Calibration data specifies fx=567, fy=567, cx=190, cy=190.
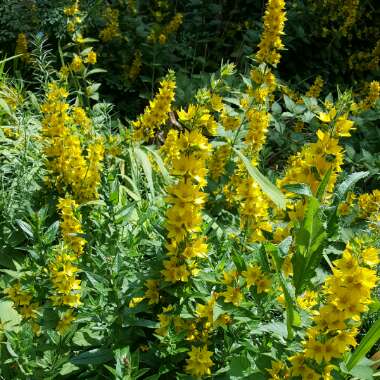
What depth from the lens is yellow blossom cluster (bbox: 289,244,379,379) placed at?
1519 millimetres

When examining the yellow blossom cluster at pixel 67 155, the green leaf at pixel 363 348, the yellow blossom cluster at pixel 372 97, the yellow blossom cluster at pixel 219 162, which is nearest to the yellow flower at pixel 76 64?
the yellow blossom cluster at pixel 67 155

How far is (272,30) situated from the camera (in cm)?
309

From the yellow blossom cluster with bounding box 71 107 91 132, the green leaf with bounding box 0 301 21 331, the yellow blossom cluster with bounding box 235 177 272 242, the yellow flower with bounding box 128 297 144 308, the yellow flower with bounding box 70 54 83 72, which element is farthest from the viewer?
the yellow flower with bounding box 70 54 83 72

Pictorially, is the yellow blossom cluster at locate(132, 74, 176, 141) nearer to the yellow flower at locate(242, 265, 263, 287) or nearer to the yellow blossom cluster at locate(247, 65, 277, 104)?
the yellow blossom cluster at locate(247, 65, 277, 104)

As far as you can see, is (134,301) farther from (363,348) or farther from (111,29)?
(111,29)

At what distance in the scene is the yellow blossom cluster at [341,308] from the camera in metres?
1.52

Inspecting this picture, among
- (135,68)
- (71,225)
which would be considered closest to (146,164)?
(71,225)

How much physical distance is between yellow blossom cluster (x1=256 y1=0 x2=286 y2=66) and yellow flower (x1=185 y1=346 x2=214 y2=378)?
176cm

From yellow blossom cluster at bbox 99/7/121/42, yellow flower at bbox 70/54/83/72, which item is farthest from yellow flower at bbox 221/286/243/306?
yellow blossom cluster at bbox 99/7/121/42

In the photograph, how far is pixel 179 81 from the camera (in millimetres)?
4980

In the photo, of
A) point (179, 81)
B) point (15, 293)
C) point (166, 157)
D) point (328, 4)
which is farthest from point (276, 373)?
point (328, 4)

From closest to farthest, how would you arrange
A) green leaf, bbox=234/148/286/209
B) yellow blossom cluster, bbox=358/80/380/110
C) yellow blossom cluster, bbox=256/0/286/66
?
green leaf, bbox=234/148/286/209 < yellow blossom cluster, bbox=256/0/286/66 < yellow blossom cluster, bbox=358/80/380/110

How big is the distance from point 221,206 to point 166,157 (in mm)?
425

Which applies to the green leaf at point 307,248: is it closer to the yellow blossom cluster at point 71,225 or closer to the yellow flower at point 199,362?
the yellow flower at point 199,362
